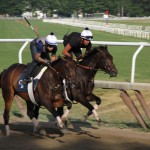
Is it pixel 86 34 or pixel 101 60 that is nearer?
pixel 101 60

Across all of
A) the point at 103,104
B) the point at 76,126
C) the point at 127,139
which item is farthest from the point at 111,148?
the point at 103,104

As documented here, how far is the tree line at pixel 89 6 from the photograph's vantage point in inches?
4537

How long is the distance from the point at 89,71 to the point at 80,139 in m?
1.06

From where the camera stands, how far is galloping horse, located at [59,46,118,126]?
694 centimetres

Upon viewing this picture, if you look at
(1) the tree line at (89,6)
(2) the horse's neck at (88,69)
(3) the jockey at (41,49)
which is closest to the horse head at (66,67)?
(3) the jockey at (41,49)

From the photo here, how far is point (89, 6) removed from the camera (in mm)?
116750

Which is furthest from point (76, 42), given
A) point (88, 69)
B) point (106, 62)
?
point (106, 62)

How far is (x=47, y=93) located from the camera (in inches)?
263

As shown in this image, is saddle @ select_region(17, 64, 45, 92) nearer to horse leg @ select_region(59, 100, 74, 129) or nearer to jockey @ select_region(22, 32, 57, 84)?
jockey @ select_region(22, 32, 57, 84)

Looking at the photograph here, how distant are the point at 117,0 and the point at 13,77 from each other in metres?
110

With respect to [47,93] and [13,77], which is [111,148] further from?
[13,77]

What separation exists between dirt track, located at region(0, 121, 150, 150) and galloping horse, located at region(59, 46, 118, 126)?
0.34 m

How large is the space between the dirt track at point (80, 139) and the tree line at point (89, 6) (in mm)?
108319

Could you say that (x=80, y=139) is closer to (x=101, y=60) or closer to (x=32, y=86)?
(x=32, y=86)
